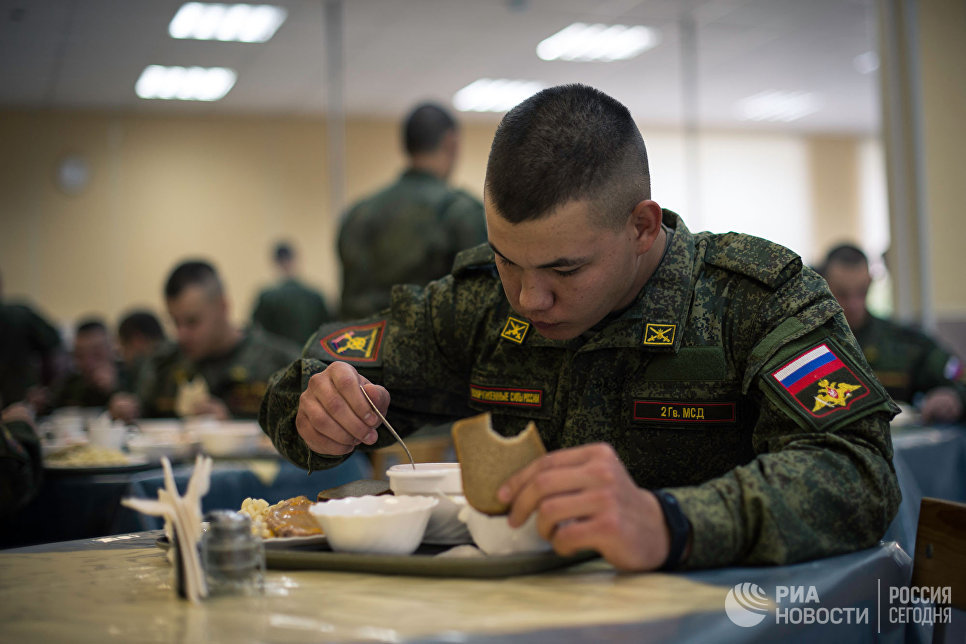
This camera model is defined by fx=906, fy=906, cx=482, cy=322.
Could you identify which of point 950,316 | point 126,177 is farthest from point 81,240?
point 950,316

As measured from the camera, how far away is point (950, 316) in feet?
16.2

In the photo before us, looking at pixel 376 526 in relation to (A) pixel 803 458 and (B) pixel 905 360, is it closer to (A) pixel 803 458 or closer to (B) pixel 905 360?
(A) pixel 803 458

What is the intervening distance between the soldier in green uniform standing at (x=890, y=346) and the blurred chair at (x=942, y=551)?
240cm

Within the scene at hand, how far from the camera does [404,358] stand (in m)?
1.50

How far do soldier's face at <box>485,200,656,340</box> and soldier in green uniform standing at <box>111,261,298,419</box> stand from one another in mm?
2303

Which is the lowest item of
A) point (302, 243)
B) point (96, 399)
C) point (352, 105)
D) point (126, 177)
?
point (96, 399)

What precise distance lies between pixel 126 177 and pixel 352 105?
223 centimetres

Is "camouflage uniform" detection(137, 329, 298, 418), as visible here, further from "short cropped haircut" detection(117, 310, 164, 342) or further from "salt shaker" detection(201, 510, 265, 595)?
"salt shaker" detection(201, 510, 265, 595)

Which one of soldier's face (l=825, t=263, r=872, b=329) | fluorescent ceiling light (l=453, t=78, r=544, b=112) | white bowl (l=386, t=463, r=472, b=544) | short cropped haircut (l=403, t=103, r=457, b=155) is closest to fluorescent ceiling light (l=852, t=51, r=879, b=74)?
fluorescent ceiling light (l=453, t=78, r=544, b=112)

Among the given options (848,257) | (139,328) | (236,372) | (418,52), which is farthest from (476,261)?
(418,52)

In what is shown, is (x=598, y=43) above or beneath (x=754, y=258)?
above

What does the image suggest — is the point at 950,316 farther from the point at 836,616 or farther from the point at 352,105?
the point at 352,105

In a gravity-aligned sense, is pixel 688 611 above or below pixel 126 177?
below

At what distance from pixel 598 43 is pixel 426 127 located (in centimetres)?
367
